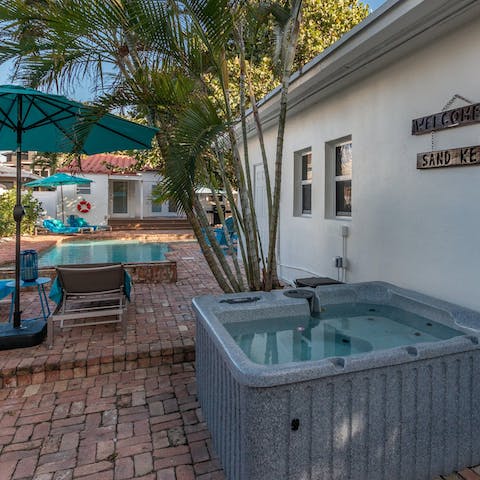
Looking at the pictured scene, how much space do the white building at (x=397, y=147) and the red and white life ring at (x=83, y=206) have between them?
17.3 metres

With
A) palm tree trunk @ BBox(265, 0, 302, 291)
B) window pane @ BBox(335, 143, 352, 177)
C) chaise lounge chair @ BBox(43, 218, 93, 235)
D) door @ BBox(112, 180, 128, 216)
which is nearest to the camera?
palm tree trunk @ BBox(265, 0, 302, 291)

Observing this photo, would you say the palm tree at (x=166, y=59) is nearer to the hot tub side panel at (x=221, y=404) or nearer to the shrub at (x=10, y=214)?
the hot tub side panel at (x=221, y=404)

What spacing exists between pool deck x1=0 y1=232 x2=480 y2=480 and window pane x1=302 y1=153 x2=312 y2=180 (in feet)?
12.2

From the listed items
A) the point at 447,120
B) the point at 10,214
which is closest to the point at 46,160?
the point at 10,214

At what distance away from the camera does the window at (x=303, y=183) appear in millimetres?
7430

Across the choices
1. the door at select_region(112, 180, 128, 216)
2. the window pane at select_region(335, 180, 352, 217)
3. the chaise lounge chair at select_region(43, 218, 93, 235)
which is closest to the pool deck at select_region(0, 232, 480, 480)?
the window pane at select_region(335, 180, 352, 217)

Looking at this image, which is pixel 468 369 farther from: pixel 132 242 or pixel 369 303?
pixel 132 242

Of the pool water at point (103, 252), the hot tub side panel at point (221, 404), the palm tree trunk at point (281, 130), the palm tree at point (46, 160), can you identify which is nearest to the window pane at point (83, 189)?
the palm tree at point (46, 160)

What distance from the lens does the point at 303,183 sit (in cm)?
759

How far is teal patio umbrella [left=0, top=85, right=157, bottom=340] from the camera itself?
4.12 meters

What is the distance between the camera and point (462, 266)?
3.95m

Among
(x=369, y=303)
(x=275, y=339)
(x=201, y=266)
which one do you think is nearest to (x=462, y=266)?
(x=369, y=303)

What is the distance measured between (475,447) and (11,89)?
516 centimetres

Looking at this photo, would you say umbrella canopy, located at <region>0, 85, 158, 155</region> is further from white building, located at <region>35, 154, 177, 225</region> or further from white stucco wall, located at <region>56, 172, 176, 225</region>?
white stucco wall, located at <region>56, 172, 176, 225</region>
